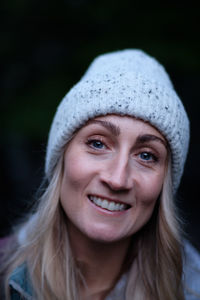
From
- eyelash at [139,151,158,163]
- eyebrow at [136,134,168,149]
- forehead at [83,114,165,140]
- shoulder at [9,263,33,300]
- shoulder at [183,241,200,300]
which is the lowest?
shoulder at [9,263,33,300]

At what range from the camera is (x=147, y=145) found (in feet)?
6.73

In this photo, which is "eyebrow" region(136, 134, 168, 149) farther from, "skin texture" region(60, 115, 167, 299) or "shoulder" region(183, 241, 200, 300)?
"shoulder" region(183, 241, 200, 300)

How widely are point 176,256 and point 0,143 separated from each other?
2982 millimetres

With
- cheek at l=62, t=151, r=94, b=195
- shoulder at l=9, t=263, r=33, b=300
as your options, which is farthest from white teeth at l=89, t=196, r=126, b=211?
shoulder at l=9, t=263, r=33, b=300

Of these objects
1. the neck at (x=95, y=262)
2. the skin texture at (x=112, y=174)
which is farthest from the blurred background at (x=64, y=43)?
the skin texture at (x=112, y=174)

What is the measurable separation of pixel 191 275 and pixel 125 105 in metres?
1.37

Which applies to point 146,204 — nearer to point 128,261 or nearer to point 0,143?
point 128,261

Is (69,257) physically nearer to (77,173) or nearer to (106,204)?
(106,204)

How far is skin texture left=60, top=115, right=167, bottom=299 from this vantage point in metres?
1.97

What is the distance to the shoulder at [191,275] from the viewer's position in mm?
2383

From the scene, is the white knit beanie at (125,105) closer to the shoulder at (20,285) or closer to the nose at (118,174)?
the nose at (118,174)

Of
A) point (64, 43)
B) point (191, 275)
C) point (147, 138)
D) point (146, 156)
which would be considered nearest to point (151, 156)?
point (146, 156)

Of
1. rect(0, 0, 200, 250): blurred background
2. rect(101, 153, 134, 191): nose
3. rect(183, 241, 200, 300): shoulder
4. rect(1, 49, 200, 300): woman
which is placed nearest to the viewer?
rect(101, 153, 134, 191): nose

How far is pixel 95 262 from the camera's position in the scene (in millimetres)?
2279
